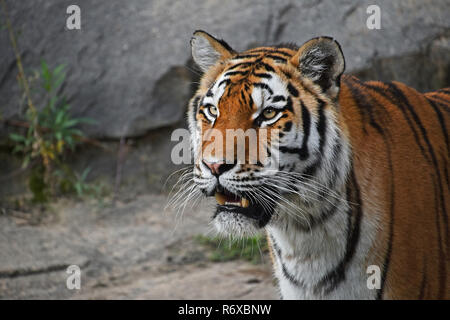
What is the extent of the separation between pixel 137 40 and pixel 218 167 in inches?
126

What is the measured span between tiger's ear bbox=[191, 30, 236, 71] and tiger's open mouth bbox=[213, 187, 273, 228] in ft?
2.10

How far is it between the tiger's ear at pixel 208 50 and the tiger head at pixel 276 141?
0.24 metres

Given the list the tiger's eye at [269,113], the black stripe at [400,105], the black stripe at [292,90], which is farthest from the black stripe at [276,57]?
the black stripe at [400,105]

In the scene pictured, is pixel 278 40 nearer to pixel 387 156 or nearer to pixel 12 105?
pixel 12 105

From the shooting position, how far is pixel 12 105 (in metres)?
4.87

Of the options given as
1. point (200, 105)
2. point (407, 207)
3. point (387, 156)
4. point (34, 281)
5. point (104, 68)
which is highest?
point (104, 68)

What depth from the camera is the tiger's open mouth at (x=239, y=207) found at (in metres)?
2.09

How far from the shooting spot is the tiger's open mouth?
6.86 feet

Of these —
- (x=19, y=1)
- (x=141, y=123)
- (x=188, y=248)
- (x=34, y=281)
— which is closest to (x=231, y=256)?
(x=188, y=248)

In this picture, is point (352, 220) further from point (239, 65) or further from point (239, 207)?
point (239, 65)

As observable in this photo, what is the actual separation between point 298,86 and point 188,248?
82.2 inches

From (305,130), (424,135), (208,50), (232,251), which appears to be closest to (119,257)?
(232,251)

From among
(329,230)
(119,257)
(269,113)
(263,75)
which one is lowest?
(119,257)

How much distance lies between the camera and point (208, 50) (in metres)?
2.41
